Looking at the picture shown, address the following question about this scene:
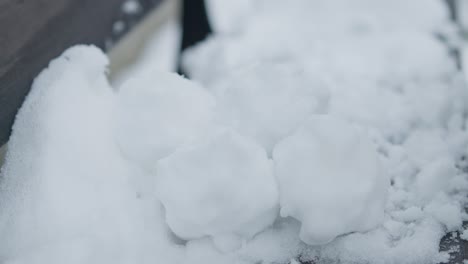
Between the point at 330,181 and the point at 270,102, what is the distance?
0.20 m

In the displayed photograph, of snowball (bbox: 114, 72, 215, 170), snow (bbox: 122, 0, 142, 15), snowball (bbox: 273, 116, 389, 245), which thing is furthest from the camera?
snow (bbox: 122, 0, 142, 15)

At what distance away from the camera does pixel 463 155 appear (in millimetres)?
971

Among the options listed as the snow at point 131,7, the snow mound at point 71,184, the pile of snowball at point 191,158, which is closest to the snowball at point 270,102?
the pile of snowball at point 191,158

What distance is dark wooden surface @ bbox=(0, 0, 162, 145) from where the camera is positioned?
2.82 ft

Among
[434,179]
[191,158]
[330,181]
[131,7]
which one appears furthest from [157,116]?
[131,7]

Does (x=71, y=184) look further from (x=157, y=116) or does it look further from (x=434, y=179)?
(x=434, y=179)

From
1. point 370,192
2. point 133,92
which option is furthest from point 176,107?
point 370,192

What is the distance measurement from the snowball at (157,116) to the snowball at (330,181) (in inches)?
6.7

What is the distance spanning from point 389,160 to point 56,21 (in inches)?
27.3

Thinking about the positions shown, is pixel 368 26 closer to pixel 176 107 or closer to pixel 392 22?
pixel 392 22

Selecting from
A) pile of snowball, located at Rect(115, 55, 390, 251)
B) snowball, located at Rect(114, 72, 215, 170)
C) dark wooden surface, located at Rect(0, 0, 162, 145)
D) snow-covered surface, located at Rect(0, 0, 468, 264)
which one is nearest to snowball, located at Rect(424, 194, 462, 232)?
snow-covered surface, located at Rect(0, 0, 468, 264)

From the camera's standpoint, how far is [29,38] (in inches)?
35.9

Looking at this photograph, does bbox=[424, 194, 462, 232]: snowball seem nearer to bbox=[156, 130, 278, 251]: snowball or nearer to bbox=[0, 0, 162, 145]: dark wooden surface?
bbox=[156, 130, 278, 251]: snowball

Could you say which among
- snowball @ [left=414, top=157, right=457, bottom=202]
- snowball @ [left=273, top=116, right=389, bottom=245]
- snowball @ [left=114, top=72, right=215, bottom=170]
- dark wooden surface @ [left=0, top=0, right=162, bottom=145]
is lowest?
snowball @ [left=414, top=157, right=457, bottom=202]
